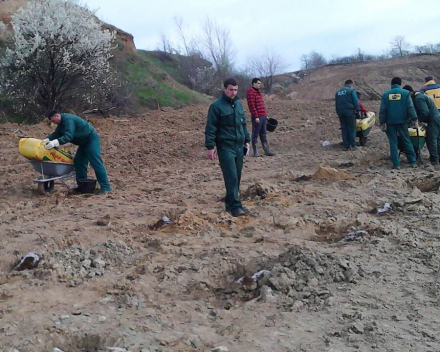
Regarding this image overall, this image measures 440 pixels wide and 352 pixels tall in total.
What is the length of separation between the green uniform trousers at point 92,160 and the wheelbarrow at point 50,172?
119 millimetres

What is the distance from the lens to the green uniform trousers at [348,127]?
37.4ft

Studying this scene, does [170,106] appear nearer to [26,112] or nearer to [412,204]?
[26,112]

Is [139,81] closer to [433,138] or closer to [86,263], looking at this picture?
[433,138]

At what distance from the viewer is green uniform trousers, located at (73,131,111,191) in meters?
8.38

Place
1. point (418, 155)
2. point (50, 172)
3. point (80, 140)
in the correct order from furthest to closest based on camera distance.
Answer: point (418, 155) → point (80, 140) → point (50, 172)

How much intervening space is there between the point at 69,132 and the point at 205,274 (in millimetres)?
4285

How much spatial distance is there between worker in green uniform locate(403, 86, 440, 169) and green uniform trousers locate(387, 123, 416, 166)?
1.31 ft

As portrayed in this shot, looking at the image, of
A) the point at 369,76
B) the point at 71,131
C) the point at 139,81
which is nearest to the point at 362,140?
the point at 71,131

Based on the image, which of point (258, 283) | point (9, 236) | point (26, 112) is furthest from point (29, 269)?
point (26, 112)

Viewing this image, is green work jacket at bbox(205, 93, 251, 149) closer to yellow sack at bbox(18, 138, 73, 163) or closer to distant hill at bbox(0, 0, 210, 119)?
yellow sack at bbox(18, 138, 73, 163)

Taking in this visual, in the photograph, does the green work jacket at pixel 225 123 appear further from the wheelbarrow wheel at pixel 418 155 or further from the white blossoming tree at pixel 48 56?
the white blossoming tree at pixel 48 56

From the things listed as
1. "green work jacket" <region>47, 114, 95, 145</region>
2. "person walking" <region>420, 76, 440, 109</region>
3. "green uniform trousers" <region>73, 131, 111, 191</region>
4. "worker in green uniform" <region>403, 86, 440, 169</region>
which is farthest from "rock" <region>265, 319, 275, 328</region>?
"person walking" <region>420, 76, 440, 109</region>

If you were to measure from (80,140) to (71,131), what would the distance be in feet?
1.30

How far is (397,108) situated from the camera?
369 inches
